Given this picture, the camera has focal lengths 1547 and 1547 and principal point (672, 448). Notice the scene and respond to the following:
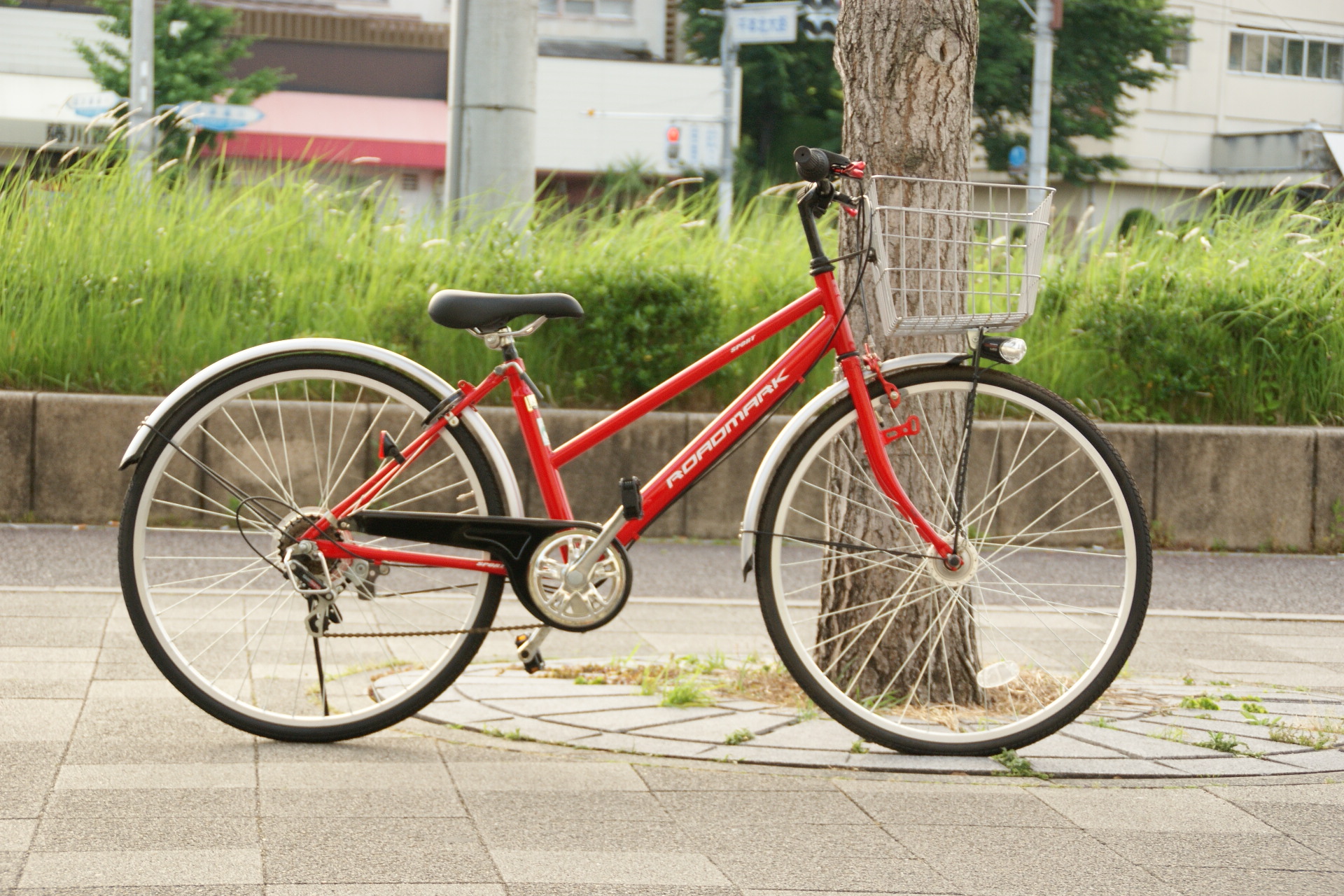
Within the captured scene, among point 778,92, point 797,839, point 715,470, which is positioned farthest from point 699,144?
point 797,839

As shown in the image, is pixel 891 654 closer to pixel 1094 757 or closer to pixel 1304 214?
pixel 1094 757

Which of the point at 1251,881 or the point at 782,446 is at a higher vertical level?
the point at 782,446

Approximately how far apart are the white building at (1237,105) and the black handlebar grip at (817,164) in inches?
1500

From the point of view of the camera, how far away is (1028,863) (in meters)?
2.92

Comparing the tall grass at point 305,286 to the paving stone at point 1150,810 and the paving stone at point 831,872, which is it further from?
the paving stone at point 831,872

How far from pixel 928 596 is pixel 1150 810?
35.9 inches

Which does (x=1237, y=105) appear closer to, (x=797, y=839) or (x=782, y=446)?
(x=782, y=446)

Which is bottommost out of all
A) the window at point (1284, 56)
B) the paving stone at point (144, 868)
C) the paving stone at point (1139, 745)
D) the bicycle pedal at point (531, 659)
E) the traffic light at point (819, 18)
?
the paving stone at point (144, 868)

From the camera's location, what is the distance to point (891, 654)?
4121mm

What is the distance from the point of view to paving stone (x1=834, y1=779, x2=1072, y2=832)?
3.18 m

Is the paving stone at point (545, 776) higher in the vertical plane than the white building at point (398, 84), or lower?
lower

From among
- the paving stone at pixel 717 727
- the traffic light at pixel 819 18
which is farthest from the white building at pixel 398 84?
the paving stone at pixel 717 727

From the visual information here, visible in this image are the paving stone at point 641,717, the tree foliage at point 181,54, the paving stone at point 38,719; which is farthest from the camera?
the tree foliage at point 181,54

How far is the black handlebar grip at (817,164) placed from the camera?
133 inches
